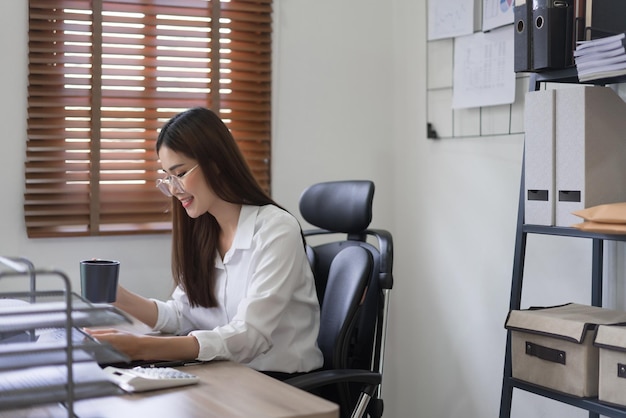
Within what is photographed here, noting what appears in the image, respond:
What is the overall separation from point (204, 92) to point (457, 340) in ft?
4.45

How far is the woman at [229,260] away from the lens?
2.08 m

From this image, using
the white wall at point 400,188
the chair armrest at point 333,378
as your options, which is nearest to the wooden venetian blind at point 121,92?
the white wall at point 400,188

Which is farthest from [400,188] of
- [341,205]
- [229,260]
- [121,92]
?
[229,260]

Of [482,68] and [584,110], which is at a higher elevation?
[482,68]

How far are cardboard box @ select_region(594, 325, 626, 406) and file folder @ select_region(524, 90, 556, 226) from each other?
0.35m

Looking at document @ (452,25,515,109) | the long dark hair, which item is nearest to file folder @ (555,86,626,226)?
document @ (452,25,515,109)

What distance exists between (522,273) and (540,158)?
13.8 inches

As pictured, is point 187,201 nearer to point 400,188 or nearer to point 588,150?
point 588,150

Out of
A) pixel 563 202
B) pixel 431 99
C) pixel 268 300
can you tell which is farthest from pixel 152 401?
pixel 431 99

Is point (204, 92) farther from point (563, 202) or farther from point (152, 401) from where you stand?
point (152, 401)

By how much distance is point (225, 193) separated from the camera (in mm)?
2262

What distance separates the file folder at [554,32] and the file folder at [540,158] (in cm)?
9

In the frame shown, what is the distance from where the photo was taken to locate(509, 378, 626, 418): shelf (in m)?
1.98

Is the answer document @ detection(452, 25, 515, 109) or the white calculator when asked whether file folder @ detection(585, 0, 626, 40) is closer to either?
document @ detection(452, 25, 515, 109)
